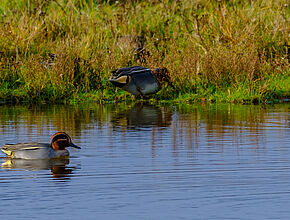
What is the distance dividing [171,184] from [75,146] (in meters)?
2.61

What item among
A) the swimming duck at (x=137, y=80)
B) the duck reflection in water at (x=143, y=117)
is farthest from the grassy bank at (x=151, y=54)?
the duck reflection in water at (x=143, y=117)

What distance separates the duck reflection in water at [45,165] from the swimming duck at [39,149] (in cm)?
7

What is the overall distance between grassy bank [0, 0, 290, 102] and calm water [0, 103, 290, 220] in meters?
2.60

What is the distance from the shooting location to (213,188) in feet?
27.2

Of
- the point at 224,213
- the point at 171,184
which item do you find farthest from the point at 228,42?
the point at 224,213

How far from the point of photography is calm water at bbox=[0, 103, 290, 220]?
7.48m

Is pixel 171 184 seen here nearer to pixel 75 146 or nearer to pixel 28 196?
pixel 28 196

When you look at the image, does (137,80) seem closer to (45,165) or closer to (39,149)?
(39,149)

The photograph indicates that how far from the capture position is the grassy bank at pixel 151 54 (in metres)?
18.4

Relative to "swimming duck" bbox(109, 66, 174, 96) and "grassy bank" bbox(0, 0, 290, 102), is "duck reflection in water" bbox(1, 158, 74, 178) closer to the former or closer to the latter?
"swimming duck" bbox(109, 66, 174, 96)

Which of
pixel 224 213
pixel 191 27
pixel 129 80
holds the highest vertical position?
pixel 191 27

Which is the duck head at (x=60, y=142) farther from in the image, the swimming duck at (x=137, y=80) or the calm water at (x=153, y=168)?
the swimming duck at (x=137, y=80)

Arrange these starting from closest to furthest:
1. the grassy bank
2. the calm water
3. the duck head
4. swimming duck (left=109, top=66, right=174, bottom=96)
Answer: the calm water, the duck head, swimming duck (left=109, top=66, right=174, bottom=96), the grassy bank

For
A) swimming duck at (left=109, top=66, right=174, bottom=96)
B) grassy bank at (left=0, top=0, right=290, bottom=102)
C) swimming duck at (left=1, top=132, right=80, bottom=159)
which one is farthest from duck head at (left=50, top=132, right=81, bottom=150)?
grassy bank at (left=0, top=0, right=290, bottom=102)
